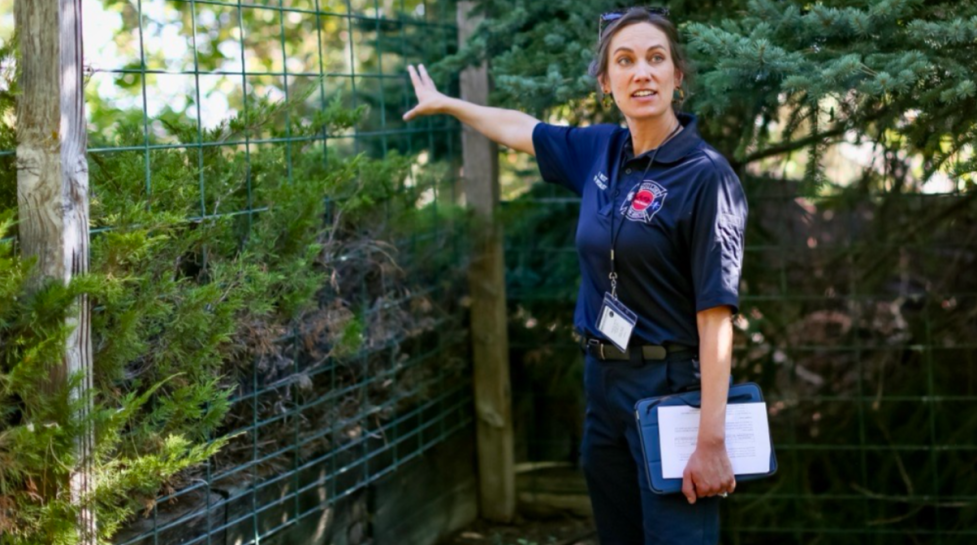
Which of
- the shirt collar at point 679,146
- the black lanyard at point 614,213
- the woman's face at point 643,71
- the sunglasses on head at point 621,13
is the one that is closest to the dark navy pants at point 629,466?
the black lanyard at point 614,213

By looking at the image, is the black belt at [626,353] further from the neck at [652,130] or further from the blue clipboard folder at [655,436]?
the neck at [652,130]

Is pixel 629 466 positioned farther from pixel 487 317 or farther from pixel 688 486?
pixel 487 317

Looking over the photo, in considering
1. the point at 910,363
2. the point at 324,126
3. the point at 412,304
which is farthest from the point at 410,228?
the point at 910,363

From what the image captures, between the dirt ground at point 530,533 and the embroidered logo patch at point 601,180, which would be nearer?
the embroidered logo patch at point 601,180

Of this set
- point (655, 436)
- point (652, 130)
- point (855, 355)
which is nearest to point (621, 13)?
point (652, 130)

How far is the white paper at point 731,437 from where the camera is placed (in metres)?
2.62

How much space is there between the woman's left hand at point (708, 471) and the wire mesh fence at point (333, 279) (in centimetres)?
125

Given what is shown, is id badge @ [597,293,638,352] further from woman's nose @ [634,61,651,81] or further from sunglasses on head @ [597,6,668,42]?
sunglasses on head @ [597,6,668,42]

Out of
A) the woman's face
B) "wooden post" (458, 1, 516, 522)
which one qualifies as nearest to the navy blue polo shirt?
the woman's face

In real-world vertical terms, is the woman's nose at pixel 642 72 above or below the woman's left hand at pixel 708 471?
above

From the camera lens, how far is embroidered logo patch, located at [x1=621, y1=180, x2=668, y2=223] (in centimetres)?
267

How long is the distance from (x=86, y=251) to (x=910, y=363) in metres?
3.42

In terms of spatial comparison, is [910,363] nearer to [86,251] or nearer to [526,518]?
[526,518]

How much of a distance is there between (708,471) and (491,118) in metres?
1.32
